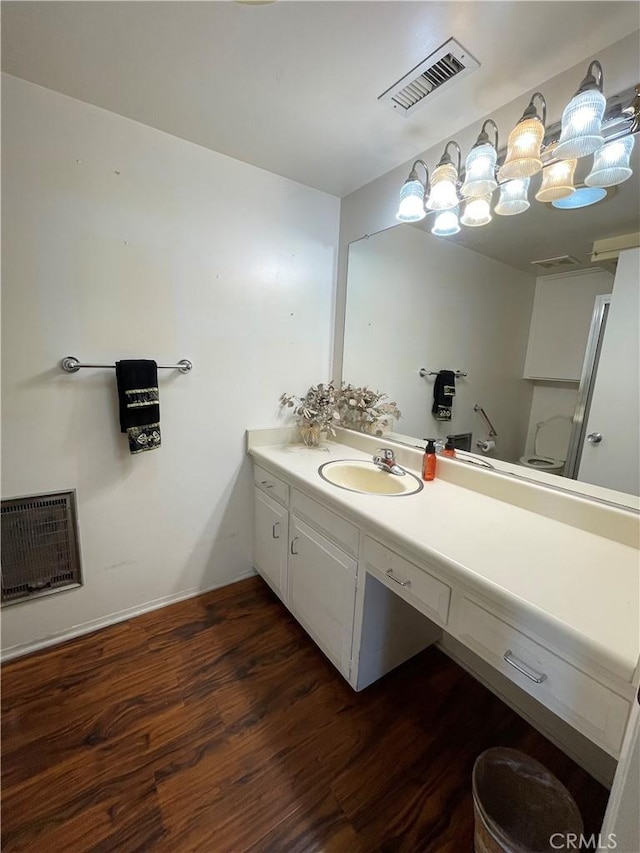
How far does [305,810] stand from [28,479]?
1529 mm

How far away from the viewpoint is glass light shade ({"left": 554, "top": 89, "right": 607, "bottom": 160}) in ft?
3.28

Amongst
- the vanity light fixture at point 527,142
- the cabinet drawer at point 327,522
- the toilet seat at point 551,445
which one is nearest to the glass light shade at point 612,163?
the vanity light fixture at point 527,142

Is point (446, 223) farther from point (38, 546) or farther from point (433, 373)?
point (38, 546)

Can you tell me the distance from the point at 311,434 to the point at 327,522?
71 cm

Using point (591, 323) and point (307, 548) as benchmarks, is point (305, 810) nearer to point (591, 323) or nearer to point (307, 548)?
point (307, 548)

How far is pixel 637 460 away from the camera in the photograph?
113 cm

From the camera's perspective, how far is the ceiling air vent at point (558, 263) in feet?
4.03

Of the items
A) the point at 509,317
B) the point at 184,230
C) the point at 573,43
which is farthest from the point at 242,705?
the point at 573,43

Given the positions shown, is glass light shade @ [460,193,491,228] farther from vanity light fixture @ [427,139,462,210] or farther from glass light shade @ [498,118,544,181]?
glass light shade @ [498,118,544,181]

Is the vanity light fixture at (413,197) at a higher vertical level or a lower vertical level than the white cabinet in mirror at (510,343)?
higher

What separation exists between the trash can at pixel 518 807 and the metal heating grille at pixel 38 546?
5.62 feet

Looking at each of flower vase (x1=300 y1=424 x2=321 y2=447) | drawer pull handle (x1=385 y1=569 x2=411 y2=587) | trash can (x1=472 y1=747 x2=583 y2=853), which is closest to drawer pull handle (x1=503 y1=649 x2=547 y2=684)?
drawer pull handle (x1=385 y1=569 x2=411 y2=587)

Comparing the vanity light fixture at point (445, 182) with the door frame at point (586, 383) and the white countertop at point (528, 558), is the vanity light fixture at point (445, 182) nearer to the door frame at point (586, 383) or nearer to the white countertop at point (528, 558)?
the door frame at point (586, 383)

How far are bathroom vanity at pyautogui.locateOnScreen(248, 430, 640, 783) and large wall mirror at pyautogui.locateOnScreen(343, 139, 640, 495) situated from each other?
0.80 feet
